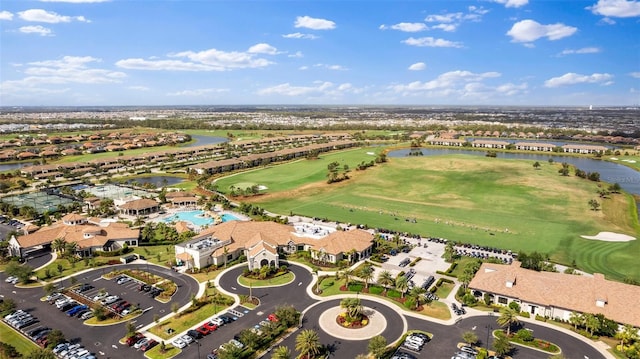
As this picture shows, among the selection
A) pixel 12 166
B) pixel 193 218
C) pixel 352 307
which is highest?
pixel 12 166

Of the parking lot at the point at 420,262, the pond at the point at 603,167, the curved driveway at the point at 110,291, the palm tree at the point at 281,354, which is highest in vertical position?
the pond at the point at 603,167

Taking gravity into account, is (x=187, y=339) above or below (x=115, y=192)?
below

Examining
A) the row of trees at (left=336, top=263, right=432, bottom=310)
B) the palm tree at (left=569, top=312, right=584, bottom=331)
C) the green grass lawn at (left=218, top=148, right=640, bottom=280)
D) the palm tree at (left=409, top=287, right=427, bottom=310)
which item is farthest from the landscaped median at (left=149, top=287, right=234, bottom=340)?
the green grass lawn at (left=218, top=148, right=640, bottom=280)

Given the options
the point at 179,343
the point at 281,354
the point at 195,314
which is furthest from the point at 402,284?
the point at 179,343

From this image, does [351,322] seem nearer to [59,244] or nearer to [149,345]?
[149,345]

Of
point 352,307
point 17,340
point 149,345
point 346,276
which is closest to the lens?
point 149,345

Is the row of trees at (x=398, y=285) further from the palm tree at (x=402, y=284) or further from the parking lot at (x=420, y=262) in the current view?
the parking lot at (x=420, y=262)

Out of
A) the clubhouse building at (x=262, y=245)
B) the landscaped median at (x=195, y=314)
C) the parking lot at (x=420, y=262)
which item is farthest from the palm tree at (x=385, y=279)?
the landscaped median at (x=195, y=314)

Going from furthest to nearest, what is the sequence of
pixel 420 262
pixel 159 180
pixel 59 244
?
pixel 159 180 → pixel 59 244 → pixel 420 262
